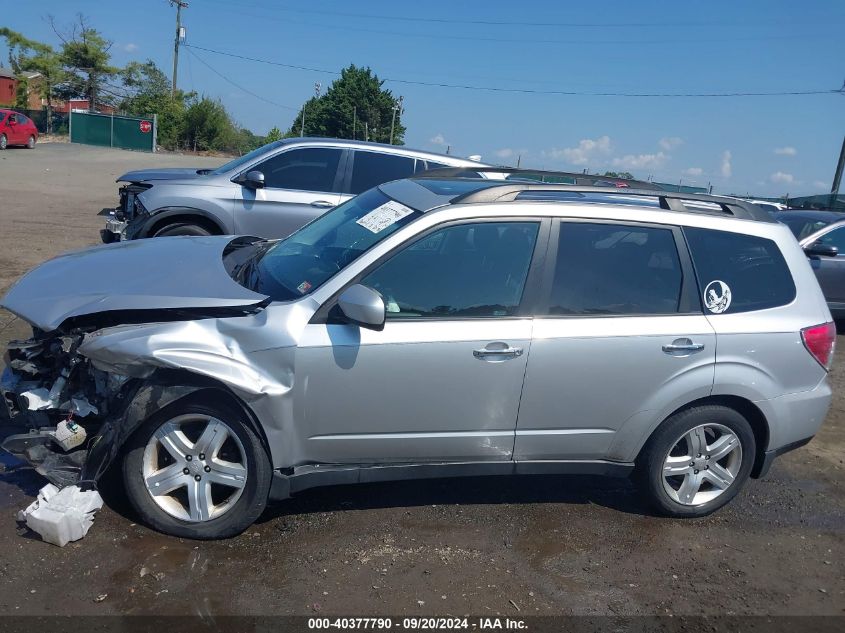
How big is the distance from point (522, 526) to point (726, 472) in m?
1.28

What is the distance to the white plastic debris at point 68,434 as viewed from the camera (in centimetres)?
376

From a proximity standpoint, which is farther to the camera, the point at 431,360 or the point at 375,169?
the point at 375,169

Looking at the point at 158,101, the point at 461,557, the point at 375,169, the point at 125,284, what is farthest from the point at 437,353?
the point at 158,101

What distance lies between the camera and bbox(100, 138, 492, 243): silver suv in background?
27.6ft

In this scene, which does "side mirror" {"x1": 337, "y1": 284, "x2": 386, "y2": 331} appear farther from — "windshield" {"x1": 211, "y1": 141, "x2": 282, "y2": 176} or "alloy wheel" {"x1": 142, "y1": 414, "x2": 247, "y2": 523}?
"windshield" {"x1": 211, "y1": 141, "x2": 282, "y2": 176}

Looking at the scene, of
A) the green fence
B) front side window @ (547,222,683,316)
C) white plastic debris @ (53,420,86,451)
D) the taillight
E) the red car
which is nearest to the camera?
white plastic debris @ (53,420,86,451)

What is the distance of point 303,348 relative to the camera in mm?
3709

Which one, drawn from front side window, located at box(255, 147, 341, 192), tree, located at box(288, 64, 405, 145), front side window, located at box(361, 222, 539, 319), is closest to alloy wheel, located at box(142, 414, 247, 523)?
front side window, located at box(361, 222, 539, 319)

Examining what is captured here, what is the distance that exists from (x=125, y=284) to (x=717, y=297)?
3.27 m

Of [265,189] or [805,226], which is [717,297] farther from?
[805,226]

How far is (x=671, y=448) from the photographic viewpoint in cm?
437

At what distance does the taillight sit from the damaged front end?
3.78 m

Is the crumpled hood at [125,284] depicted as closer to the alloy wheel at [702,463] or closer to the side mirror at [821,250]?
the alloy wheel at [702,463]

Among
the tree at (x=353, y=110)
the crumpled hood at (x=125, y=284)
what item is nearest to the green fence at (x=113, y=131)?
the tree at (x=353, y=110)
